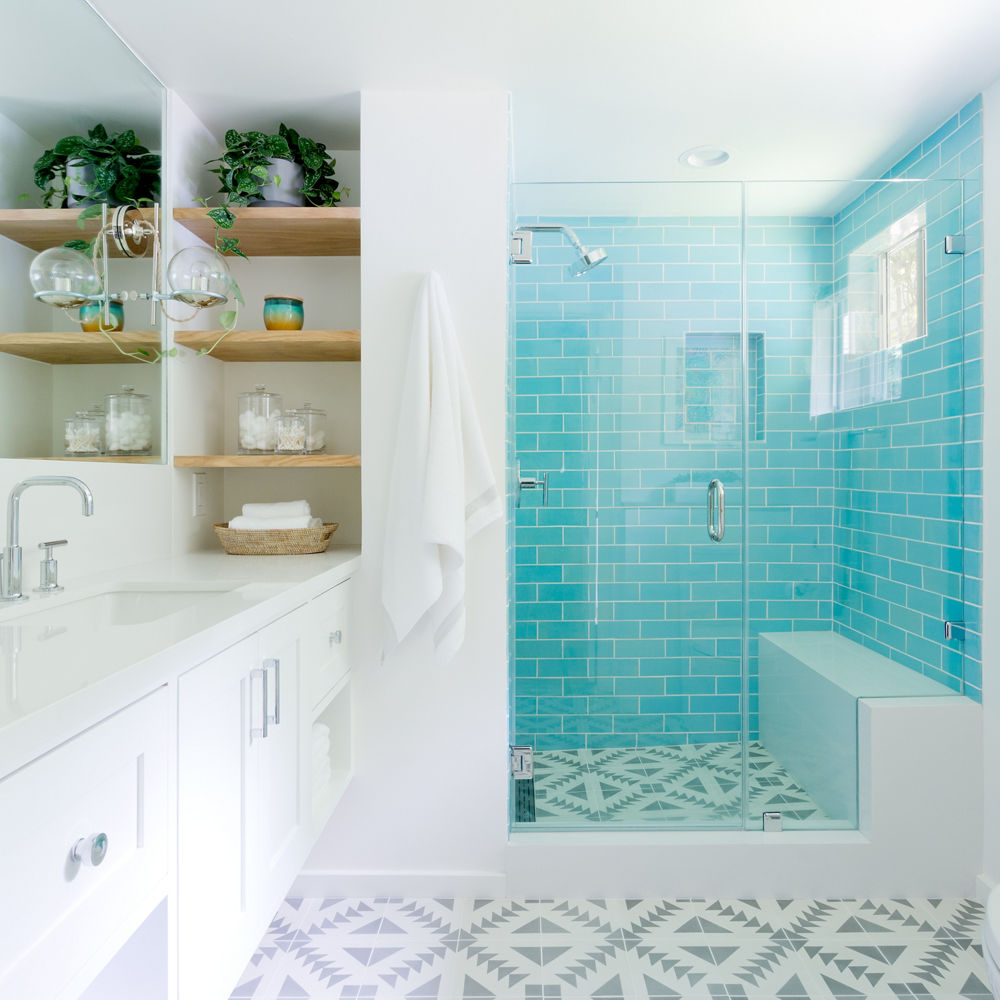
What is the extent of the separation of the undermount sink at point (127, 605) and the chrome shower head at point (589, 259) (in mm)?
1341

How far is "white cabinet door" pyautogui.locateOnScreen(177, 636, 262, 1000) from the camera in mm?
1136

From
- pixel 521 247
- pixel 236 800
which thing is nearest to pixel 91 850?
pixel 236 800

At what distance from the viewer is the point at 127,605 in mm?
1640

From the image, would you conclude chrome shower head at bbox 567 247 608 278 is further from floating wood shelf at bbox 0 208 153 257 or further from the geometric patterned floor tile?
the geometric patterned floor tile

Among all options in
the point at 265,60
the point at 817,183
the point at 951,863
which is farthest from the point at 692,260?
the point at 951,863

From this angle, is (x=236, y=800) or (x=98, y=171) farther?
(x=98, y=171)

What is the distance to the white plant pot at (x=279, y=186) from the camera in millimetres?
2191

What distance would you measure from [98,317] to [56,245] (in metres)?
0.20

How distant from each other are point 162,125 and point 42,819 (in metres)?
1.98

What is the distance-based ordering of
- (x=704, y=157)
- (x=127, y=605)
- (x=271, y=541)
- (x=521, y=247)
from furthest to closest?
(x=704, y=157), (x=521, y=247), (x=271, y=541), (x=127, y=605)

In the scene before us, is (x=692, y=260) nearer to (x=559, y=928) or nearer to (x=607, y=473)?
(x=607, y=473)

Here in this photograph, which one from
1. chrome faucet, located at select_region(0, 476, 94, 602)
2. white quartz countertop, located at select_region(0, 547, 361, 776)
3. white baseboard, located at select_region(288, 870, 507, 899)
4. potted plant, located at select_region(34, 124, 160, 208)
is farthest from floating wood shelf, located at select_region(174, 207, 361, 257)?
white baseboard, located at select_region(288, 870, 507, 899)

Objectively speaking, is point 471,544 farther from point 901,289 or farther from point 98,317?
point 901,289

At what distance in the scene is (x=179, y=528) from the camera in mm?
2225
